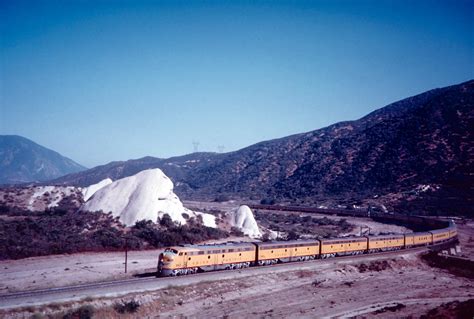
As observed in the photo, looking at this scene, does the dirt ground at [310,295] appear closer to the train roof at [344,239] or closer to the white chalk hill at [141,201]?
the train roof at [344,239]

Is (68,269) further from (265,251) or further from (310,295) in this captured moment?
(310,295)

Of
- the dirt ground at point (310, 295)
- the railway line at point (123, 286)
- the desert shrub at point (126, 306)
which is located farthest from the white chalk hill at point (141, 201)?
the desert shrub at point (126, 306)

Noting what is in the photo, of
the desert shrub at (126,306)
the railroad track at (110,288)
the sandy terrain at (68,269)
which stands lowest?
the desert shrub at (126,306)

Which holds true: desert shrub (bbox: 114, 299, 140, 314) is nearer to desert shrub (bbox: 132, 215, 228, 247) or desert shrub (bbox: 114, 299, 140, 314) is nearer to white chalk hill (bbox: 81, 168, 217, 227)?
desert shrub (bbox: 132, 215, 228, 247)

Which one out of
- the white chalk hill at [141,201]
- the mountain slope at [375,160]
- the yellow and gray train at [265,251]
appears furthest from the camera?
the mountain slope at [375,160]

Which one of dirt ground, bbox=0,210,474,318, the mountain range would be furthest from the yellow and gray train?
the mountain range

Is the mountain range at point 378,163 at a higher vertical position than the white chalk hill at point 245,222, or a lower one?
higher

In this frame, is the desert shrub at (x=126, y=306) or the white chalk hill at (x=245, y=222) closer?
the desert shrub at (x=126, y=306)
